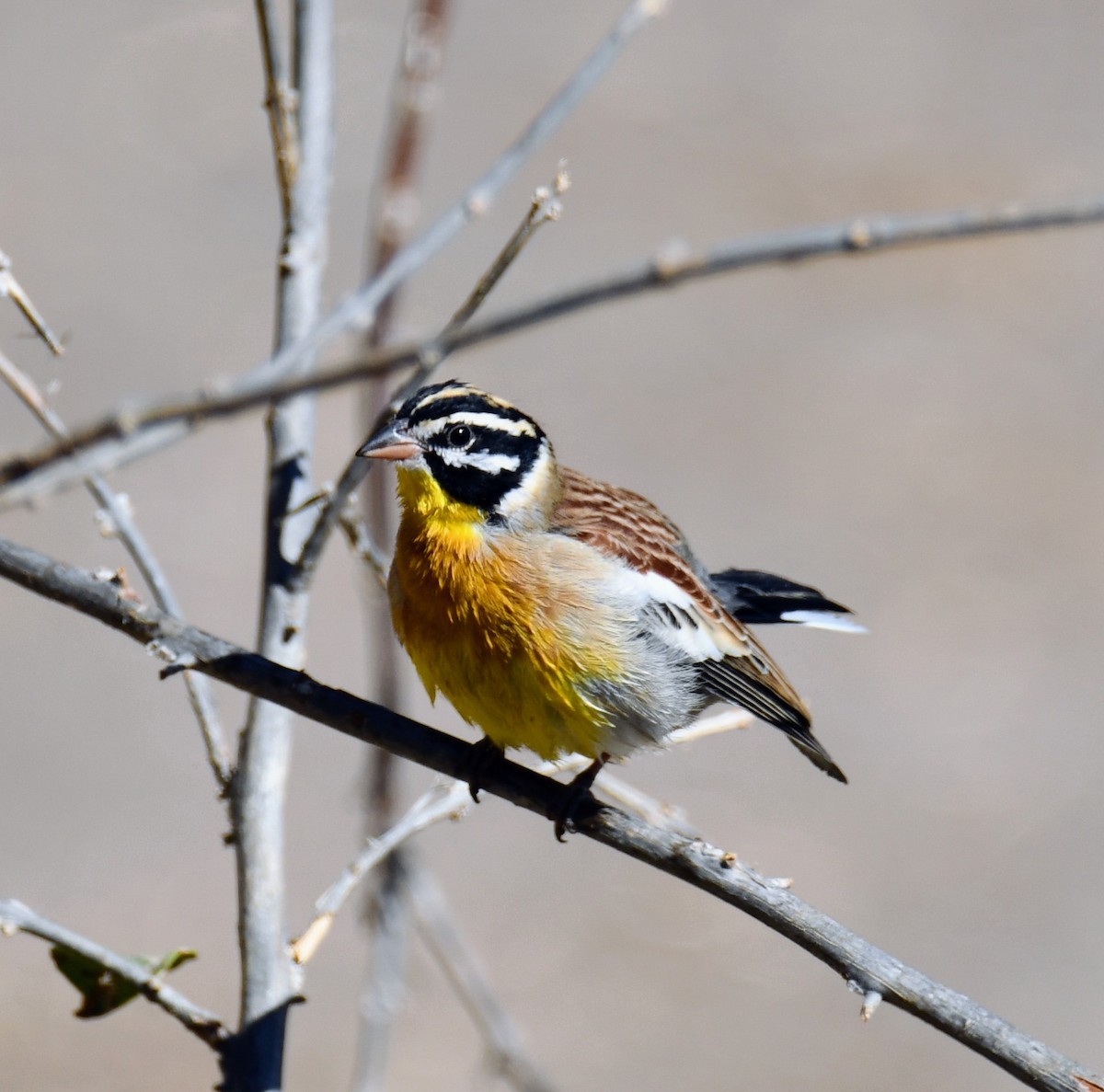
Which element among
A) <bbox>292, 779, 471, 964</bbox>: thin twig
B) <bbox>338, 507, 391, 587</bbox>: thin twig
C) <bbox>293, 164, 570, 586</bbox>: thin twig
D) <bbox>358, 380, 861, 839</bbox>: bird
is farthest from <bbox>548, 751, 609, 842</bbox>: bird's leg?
<bbox>293, 164, 570, 586</bbox>: thin twig

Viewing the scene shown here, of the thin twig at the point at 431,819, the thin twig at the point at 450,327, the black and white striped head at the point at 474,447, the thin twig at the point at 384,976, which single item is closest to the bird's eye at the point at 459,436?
the black and white striped head at the point at 474,447

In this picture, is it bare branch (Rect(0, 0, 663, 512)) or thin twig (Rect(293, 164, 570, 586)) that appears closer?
bare branch (Rect(0, 0, 663, 512))

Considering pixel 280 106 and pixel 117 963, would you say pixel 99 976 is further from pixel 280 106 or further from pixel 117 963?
pixel 280 106

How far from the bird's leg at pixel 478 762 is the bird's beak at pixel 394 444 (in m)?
0.81

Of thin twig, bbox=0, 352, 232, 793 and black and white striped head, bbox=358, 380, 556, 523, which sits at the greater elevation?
black and white striped head, bbox=358, 380, 556, 523

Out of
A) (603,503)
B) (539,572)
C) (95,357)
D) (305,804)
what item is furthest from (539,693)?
(95,357)

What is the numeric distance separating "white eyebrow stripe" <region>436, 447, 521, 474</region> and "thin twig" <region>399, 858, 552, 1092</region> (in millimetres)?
1142

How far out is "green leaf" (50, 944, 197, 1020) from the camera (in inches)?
128

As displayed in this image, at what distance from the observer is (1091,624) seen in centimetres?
1144

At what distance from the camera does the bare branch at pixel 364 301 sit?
6.64ft

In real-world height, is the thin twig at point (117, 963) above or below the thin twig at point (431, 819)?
below

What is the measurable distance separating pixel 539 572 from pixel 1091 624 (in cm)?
802

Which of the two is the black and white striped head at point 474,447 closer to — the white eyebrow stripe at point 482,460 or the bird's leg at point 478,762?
the white eyebrow stripe at point 482,460

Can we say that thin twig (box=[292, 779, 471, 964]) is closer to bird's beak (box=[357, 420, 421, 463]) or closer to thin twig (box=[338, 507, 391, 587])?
thin twig (box=[338, 507, 391, 587])
